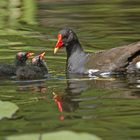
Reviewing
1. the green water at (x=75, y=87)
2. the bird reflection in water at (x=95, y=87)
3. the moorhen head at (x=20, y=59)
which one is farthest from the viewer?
the moorhen head at (x=20, y=59)

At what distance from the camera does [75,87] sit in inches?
428

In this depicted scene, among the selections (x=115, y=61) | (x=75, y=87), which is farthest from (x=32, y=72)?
(x=115, y=61)

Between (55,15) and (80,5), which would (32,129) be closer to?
(55,15)

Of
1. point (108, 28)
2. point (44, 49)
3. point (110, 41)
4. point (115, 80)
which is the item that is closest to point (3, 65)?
point (115, 80)

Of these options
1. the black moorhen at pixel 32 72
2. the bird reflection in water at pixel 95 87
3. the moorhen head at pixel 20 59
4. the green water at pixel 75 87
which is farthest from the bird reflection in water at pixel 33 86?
the moorhen head at pixel 20 59

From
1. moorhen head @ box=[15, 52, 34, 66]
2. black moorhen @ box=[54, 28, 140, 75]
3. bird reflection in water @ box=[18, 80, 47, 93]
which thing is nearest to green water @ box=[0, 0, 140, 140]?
bird reflection in water @ box=[18, 80, 47, 93]

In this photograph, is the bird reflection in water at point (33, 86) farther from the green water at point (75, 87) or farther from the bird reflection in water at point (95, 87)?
the bird reflection in water at point (95, 87)

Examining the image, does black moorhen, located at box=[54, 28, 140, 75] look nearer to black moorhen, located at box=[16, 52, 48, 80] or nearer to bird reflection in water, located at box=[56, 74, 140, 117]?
bird reflection in water, located at box=[56, 74, 140, 117]

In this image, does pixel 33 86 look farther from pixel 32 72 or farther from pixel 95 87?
pixel 95 87

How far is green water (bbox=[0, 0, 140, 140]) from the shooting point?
26.3 ft

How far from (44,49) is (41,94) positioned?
433 cm

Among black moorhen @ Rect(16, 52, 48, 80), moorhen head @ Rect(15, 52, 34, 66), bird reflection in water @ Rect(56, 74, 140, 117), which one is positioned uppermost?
moorhen head @ Rect(15, 52, 34, 66)

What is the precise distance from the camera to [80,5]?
830 inches

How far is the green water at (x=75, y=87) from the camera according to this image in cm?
802
